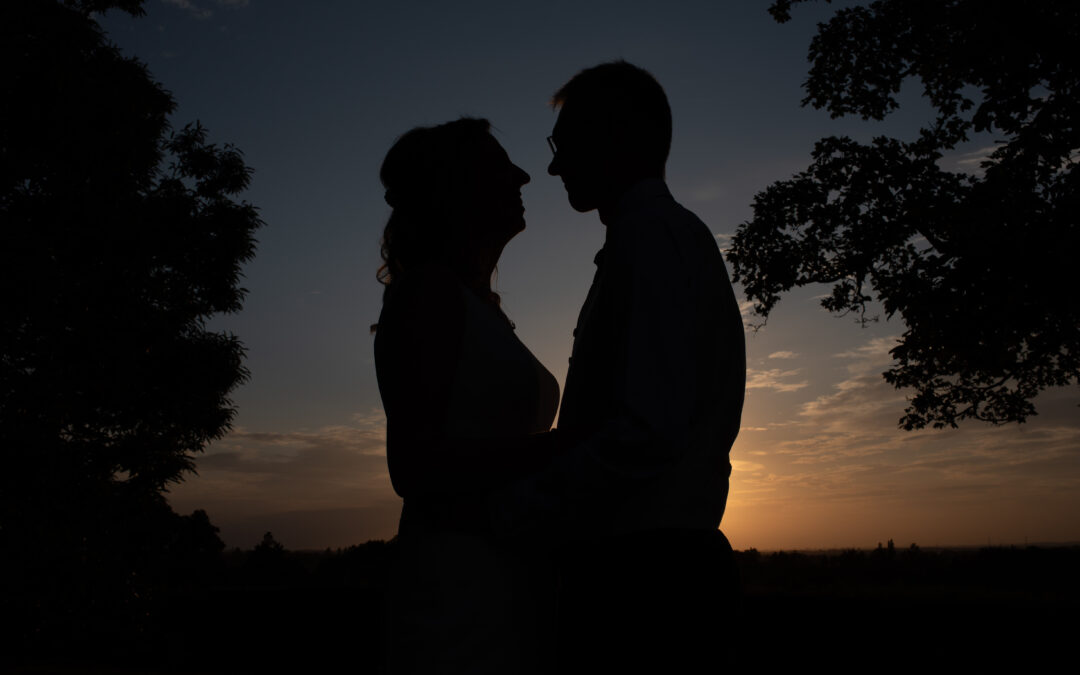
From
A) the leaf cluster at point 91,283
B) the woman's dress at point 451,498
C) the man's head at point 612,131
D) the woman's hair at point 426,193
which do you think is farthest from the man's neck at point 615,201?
the leaf cluster at point 91,283

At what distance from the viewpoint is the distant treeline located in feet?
22.5

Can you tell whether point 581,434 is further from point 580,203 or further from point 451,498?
point 580,203

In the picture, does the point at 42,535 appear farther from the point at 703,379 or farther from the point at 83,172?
the point at 703,379

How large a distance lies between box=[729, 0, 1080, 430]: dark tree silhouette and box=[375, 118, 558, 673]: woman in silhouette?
879 cm

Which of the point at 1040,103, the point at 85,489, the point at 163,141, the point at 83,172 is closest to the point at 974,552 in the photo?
the point at 1040,103

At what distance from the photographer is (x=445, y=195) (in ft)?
9.70

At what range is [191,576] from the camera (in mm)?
15688

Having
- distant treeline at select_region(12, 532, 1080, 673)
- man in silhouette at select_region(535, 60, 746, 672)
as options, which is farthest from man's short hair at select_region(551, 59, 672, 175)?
distant treeline at select_region(12, 532, 1080, 673)

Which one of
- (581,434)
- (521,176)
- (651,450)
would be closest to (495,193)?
(521,176)

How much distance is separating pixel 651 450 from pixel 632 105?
118cm

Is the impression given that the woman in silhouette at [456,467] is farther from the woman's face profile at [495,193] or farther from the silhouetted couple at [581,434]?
the woman's face profile at [495,193]

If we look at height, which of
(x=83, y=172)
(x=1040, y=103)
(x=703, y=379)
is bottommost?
(x=703, y=379)

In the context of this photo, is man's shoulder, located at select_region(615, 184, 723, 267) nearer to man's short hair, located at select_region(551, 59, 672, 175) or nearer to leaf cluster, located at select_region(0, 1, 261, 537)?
man's short hair, located at select_region(551, 59, 672, 175)

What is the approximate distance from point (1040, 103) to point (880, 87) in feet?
8.14
